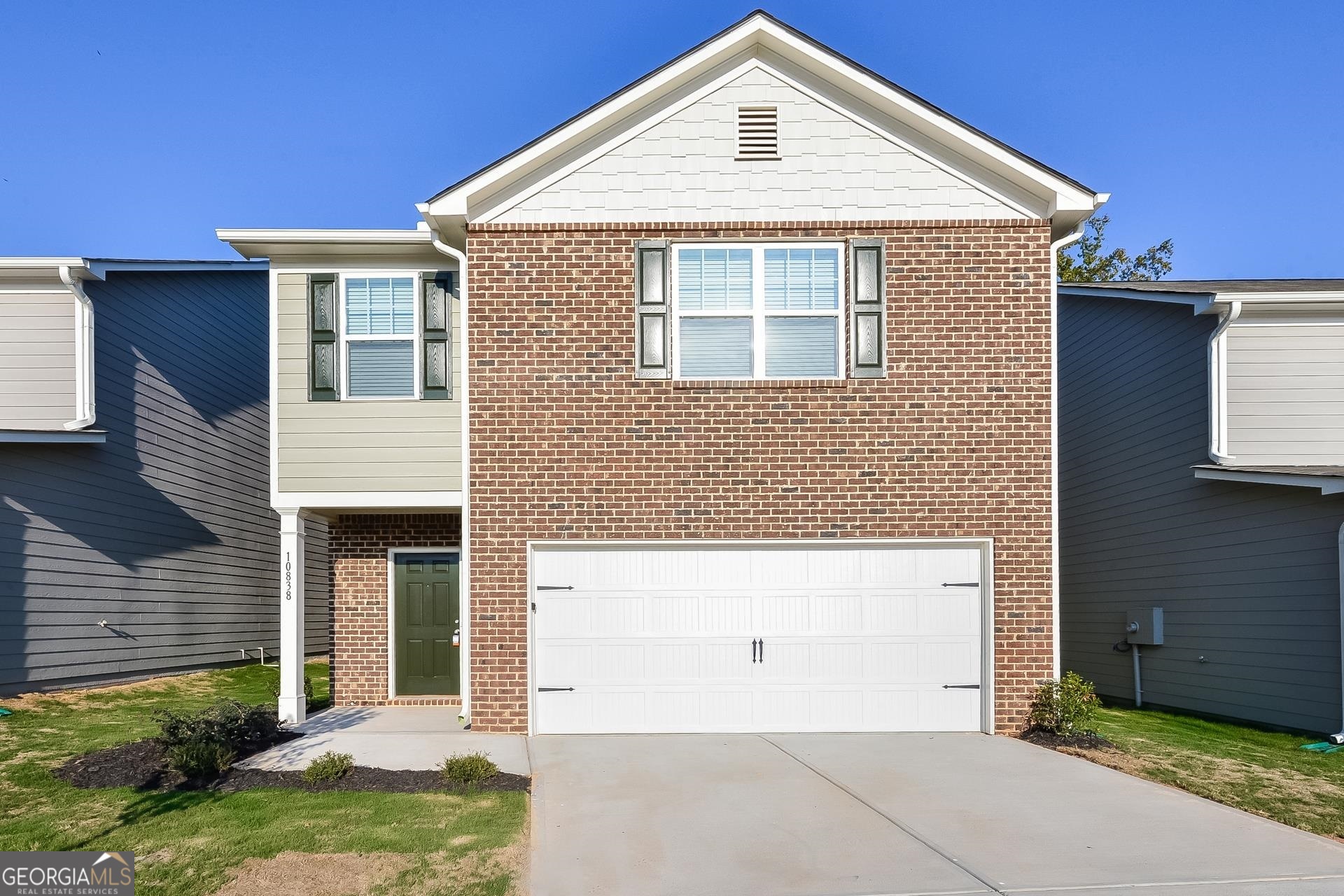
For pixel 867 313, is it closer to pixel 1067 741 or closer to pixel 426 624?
pixel 1067 741

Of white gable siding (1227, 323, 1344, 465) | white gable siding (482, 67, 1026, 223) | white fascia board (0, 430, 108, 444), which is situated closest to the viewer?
white gable siding (482, 67, 1026, 223)

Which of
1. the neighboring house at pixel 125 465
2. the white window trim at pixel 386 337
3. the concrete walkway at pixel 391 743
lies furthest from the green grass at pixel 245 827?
the neighboring house at pixel 125 465

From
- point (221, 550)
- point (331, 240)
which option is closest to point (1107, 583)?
point (331, 240)

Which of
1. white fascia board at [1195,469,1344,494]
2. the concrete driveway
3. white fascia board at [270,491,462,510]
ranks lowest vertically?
the concrete driveway

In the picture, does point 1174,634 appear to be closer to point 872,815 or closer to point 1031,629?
point 1031,629

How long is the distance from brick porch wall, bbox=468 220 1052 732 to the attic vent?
80cm

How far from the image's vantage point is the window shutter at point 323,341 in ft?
40.9

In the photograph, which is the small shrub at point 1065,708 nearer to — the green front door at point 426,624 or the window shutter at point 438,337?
the green front door at point 426,624

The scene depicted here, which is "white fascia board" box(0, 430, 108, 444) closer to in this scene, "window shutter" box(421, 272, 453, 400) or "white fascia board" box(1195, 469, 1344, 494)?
"window shutter" box(421, 272, 453, 400)

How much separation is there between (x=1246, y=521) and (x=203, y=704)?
522 inches

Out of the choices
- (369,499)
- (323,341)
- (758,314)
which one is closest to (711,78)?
(758,314)

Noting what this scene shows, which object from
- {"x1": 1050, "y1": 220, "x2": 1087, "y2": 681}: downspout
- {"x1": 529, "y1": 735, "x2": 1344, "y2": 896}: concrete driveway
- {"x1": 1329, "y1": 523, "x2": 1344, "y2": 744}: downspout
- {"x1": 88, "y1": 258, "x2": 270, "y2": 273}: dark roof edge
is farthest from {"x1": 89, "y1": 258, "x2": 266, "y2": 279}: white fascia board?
{"x1": 1329, "y1": 523, "x2": 1344, "y2": 744}: downspout

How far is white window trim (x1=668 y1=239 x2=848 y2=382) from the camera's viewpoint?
11.7 m

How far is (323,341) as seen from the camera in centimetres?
1251
